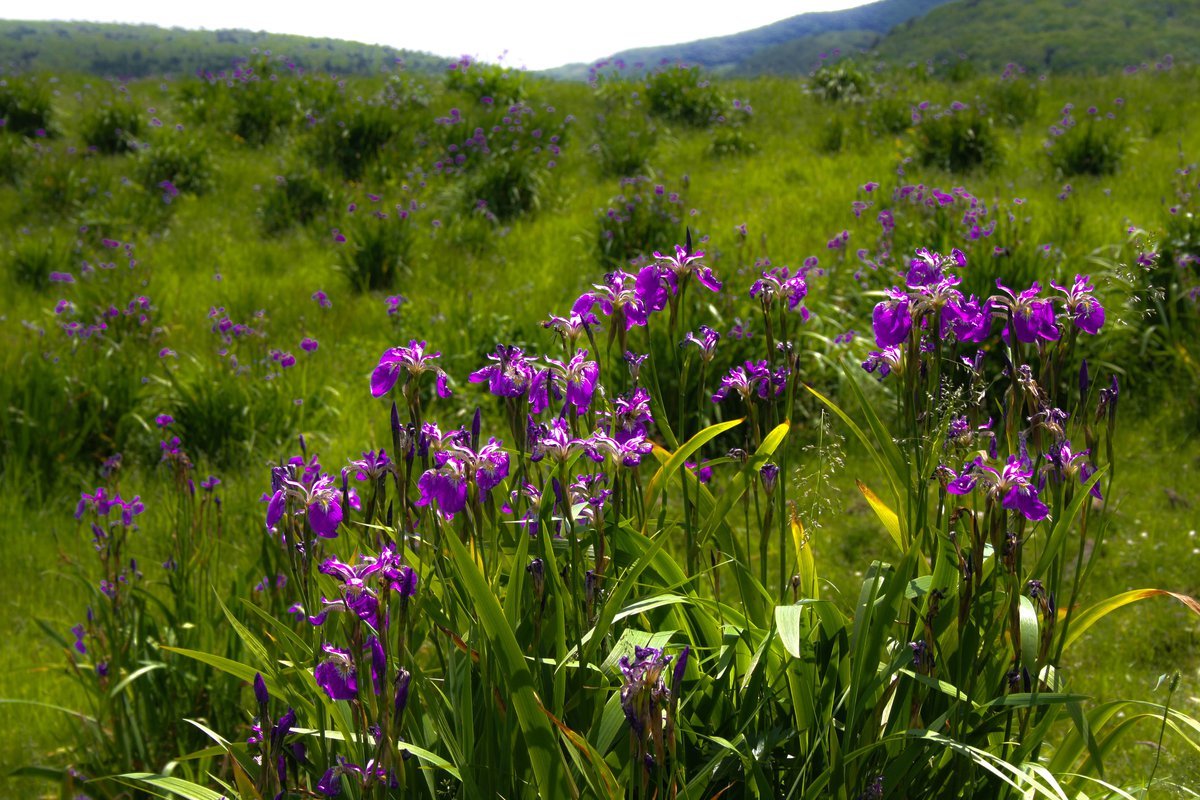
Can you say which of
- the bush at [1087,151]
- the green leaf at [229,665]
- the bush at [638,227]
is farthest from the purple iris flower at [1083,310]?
the bush at [1087,151]

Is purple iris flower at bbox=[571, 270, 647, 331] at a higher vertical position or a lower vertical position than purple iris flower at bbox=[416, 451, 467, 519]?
higher

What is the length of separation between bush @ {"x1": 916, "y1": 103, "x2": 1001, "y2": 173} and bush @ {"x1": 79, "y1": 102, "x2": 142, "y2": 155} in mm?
8861

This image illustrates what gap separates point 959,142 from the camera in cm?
865

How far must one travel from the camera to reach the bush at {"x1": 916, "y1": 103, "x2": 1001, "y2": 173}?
861 cm

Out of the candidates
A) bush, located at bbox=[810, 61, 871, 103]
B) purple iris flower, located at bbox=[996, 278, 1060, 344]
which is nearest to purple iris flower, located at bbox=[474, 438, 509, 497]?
purple iris flower, located at bbox=[996, 278, 1060, 344]

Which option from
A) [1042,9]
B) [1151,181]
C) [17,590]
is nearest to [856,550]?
[17,590]

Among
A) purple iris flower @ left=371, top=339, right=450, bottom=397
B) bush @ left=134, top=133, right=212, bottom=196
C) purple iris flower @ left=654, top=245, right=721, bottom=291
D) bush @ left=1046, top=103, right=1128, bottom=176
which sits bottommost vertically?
purple iris flower @ left=371, top=339, right=450, bottom=397

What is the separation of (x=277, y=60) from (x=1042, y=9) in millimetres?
140435

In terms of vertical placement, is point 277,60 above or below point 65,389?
above

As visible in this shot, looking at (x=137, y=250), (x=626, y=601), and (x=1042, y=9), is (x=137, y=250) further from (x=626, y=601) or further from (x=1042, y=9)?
(x=1042, y=9)

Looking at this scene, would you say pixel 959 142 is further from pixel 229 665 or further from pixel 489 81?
pixel 229 665

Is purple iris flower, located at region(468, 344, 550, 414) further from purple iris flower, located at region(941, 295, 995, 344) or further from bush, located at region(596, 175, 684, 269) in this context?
bush, located at region(596, 175, 684, 269)

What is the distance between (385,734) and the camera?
1.46 m

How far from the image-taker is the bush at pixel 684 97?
11.8 metres
